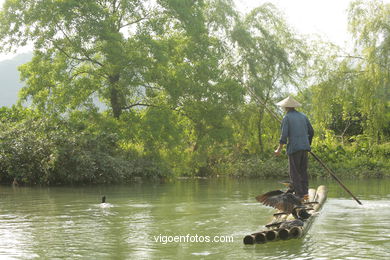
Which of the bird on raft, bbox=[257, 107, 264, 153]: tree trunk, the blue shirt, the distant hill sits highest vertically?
the distant hill

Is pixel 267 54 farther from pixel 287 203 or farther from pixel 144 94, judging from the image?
pixel 287 203

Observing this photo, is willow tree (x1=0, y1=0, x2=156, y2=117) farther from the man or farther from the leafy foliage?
the man

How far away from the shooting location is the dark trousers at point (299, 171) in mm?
11086

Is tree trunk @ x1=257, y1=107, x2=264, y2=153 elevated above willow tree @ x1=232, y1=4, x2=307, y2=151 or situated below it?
below

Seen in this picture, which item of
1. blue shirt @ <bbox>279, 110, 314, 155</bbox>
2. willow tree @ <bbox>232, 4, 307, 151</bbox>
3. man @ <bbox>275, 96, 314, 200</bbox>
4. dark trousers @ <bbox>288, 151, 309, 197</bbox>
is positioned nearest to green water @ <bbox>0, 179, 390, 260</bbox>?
dark trousers @ <bbox>288, 151, 309, 197</bbox>

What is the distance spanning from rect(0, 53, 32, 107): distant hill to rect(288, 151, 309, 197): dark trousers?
118243 mm

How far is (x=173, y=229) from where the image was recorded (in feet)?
31.7

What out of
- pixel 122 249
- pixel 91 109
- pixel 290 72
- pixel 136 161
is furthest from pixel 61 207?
pixel 290 72

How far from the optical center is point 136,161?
24078 mm

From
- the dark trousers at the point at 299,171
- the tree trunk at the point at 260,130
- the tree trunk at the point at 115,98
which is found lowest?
the dark trousers at the point at 299,171

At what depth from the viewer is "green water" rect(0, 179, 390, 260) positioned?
749 cm

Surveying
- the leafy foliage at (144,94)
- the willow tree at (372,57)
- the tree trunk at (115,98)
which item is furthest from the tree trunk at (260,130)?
the tree trunk at (115,98)

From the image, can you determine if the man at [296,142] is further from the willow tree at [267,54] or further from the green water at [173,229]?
the willow tree at [267,54]

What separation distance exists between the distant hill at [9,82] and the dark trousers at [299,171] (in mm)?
118243
